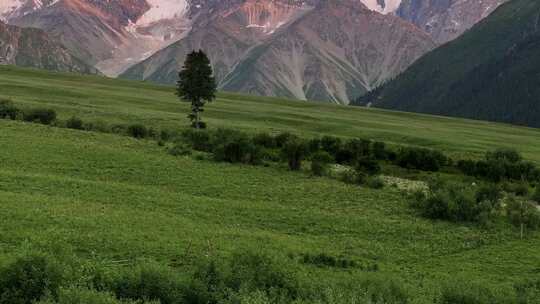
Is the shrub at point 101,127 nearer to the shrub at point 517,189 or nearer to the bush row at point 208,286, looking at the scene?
the shrub at point 517,189

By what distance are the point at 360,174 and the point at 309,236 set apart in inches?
767

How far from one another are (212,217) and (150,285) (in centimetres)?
1367

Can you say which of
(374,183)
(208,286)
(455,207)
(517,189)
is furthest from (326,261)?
(517,189)

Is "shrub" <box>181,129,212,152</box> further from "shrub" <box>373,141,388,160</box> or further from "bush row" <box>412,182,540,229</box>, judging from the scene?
"bush row" <box>412,182,540,229</box>

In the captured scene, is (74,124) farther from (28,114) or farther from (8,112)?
(8,112)

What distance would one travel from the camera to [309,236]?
32.7 meters

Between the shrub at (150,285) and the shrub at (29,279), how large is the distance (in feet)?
7.50

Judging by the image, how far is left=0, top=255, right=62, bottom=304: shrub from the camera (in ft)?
61.1

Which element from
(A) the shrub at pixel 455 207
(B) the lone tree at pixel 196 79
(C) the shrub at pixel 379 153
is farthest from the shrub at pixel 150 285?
(B) the lone tree at pixel 196 79

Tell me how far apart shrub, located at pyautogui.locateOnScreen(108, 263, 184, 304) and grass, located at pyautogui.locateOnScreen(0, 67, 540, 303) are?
13.4 ft

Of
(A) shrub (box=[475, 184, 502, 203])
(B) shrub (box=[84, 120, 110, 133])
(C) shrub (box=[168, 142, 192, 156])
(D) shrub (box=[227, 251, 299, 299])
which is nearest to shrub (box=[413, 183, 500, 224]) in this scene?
(A) shrub (box=[475, 184, 502, 203])

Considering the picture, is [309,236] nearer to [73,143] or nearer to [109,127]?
[73,143]

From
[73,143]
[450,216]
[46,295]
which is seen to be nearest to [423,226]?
[450,216]

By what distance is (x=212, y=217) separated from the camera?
3428cm
